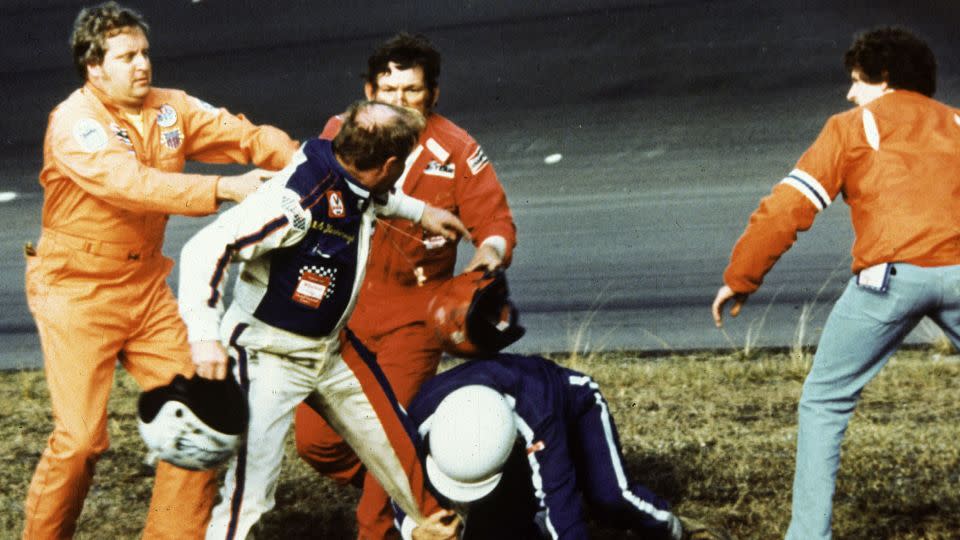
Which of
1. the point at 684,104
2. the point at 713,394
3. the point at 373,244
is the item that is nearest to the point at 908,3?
the point at 684,104

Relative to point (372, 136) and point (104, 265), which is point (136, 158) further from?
point (372, 136)

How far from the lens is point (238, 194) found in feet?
13.7

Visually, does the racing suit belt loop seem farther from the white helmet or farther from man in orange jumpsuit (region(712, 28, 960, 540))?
man in orange jumpsuit (region(712, 28, 960, 540))

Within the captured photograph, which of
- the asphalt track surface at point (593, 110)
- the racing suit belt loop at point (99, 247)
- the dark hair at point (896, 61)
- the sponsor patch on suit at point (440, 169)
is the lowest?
the asphalt track surface at point (593, 110)

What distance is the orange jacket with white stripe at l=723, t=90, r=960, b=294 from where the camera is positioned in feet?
13.9

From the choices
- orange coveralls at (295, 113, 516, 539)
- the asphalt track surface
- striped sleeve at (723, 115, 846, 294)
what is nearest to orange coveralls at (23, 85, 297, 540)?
orange coveralls at (295, 113, 516, 539)

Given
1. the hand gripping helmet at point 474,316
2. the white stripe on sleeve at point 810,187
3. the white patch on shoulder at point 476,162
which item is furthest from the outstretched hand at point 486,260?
the white stripe on sleeve at point 810,187

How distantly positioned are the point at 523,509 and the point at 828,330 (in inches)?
45.7

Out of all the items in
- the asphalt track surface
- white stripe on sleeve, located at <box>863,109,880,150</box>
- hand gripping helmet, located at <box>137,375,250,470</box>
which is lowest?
the asphalt track surface

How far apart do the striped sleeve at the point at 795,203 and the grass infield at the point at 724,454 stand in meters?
1.30

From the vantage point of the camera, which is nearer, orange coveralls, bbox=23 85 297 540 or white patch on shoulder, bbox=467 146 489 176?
orange coveralls, bbox=23 85 297 540

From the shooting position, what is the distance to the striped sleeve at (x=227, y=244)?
12.2ft

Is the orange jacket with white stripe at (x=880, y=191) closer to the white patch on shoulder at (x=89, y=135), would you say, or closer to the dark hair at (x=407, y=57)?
the dark hair at (x=407, y=57)

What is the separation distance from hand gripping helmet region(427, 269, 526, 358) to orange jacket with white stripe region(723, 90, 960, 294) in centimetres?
77
